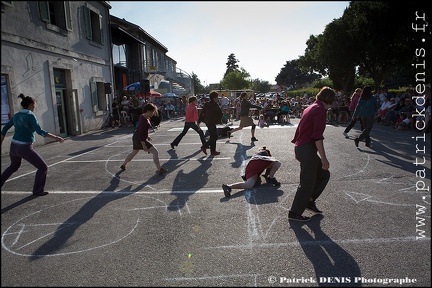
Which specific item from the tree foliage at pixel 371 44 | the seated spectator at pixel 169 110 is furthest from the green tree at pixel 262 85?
the seated spectator at pixel 169 110

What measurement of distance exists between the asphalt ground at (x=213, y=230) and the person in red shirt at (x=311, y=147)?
0.37 m

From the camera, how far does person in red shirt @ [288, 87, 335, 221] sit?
12.7 feet

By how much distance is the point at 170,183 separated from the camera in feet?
21.0

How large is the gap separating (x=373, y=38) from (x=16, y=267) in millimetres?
21411

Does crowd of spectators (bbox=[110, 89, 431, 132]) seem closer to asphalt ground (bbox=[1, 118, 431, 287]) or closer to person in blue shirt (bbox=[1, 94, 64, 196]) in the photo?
asphalt ground (bbox=[1, 118, 431, 287])

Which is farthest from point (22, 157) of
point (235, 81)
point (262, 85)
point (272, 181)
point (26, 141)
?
point (262, 85)

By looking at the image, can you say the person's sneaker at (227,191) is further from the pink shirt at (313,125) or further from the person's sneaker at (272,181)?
the pink shirt at (313,125)

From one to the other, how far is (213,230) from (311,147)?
172 cm

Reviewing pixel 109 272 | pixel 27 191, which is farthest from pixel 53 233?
pixel 27 191

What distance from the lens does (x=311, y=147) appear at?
13.1 ft

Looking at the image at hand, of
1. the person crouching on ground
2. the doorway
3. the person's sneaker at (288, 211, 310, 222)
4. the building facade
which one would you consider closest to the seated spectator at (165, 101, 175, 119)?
the building facade

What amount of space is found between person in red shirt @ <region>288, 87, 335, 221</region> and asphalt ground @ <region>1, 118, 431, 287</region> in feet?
1.21

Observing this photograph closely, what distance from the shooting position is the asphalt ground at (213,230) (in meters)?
2.98

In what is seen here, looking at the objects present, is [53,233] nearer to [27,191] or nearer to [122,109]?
[27,191]
